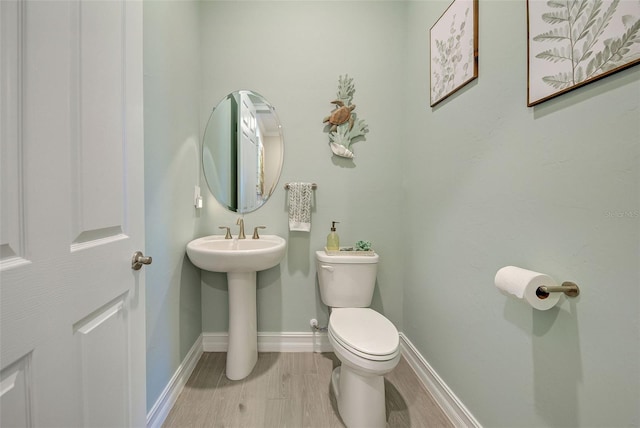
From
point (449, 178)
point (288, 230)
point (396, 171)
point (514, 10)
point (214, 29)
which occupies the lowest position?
point (288, 230)

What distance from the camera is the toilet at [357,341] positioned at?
1084 millimetres

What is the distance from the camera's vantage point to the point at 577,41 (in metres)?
0.71

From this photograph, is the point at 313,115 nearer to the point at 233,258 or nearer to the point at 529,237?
the point at 233,258

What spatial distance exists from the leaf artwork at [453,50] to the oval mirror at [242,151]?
1.03 meters

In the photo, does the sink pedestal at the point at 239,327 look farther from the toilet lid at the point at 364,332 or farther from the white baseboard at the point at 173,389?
the toilet lid at the point at 364,332

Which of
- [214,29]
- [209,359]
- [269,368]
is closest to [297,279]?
[269,368]

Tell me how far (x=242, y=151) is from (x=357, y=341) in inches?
55.2

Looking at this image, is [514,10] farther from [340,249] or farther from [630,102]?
[340,249]

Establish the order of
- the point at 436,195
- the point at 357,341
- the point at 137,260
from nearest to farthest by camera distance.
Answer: the point at 137,260, the point at 357,341, the point at 436,195

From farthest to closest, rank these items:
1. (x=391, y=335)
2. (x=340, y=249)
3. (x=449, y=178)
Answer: (x=340, y=249)
(x=449, y=178)
(x=391, y=335)

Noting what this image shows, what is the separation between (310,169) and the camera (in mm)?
1787

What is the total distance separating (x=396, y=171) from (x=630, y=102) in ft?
4.01

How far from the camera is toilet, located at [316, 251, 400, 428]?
1.08m

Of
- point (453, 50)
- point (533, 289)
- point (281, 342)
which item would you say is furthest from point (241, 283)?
point (453, 50)
